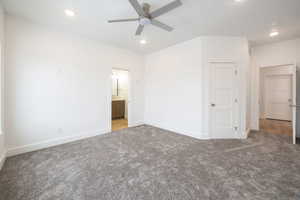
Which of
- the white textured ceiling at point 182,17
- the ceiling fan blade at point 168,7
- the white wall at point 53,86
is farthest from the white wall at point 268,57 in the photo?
the white wall at point 53,86

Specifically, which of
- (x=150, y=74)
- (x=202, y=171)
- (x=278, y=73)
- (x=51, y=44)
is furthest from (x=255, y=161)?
(x=278, y=73)

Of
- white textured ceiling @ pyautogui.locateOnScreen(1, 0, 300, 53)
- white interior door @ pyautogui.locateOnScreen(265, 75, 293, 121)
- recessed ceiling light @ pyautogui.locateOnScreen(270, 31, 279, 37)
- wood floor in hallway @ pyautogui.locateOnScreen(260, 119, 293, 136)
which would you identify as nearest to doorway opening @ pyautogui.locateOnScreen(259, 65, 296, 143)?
white interior door @ pyautogui.locateOnScreen(265, 75, 293, 121)

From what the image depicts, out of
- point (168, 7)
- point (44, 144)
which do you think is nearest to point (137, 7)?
point (168, 7)

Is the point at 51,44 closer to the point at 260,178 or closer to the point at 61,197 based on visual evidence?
the point at 61,197

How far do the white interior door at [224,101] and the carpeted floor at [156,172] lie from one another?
1.27ft

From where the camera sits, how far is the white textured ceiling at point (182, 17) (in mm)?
2207

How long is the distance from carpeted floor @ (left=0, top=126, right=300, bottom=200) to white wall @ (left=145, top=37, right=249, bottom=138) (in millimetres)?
826

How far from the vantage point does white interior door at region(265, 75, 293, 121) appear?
566 cm

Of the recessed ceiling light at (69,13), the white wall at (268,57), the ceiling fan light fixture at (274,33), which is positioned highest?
the ceiling fan light fixture at (274,33)

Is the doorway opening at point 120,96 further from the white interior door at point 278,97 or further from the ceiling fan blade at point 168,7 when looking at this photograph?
the white interior door at point 278,97

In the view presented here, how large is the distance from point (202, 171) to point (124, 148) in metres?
1.73

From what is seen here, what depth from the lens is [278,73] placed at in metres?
5.80

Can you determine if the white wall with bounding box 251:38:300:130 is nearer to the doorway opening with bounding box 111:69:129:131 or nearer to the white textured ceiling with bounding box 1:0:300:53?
the white textured ceiling with bounding box 1:0:300:53

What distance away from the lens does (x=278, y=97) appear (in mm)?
5926
